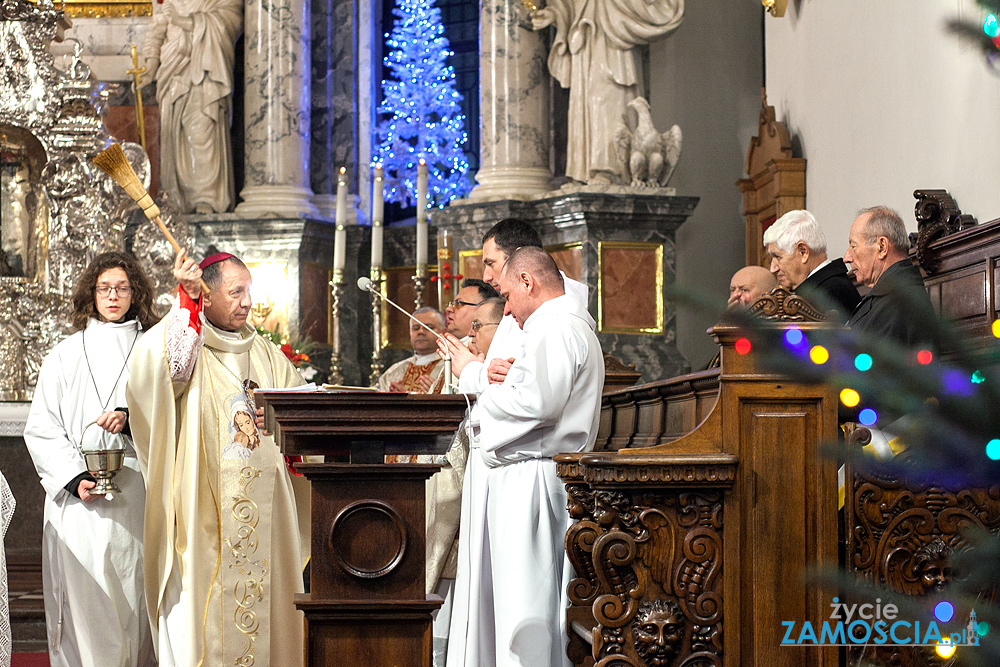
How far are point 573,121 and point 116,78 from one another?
4202 mm

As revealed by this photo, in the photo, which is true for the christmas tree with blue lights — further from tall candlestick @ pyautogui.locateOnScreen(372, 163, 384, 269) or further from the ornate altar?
tall candlestick @ pyautogui.locateOnScreen(372, 163, 384, 269)

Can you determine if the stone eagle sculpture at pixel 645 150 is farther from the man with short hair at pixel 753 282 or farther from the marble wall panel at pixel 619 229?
the man with short hair at pixel 753 282

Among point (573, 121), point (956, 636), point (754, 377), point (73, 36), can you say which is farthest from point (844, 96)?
point (73, 36)

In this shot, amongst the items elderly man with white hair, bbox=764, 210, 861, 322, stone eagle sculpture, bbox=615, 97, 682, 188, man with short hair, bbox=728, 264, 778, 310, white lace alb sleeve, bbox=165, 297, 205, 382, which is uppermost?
stone eagle sculpture, bbox=615, 97, 682, 188

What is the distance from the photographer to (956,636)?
1.47 metres

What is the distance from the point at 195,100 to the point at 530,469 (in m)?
6.79

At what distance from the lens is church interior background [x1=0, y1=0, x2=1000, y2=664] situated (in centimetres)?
789

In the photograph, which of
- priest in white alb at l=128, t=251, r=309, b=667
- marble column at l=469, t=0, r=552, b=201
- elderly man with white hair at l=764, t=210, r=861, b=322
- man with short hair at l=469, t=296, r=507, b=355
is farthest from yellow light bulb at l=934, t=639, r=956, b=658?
marble column at l=469, t=0, r=552, b=201

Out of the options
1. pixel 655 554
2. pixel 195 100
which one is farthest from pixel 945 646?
pixel 195 100

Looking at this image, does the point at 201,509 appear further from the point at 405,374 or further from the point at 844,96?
the point at 844,96

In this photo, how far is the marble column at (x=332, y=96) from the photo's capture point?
34.7 feet

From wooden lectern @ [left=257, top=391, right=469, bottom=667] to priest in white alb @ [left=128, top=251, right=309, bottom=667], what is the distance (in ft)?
5.72

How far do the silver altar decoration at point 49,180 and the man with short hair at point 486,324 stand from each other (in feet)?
13.0

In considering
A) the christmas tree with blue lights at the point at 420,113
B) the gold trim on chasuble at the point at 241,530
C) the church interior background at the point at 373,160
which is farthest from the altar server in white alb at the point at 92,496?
the christmas tree with blue lights at the point at 420,113
